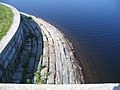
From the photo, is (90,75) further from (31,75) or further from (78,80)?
(31,75)

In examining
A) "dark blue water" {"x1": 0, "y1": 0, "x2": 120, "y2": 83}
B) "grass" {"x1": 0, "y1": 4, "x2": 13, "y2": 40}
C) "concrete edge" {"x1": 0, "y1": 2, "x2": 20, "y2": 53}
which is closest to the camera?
"concrete edge" {"x1": 0, "y1": 2, "x2": 20, "y2": 53}

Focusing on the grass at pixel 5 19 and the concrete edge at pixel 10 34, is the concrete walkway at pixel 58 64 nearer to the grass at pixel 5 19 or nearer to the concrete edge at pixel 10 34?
the concrete edge at pixel 10 34

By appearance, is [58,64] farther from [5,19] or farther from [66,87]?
[66,87]

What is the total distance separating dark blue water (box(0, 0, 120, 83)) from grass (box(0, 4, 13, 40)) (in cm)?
432

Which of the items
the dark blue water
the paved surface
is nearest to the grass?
the paved surface

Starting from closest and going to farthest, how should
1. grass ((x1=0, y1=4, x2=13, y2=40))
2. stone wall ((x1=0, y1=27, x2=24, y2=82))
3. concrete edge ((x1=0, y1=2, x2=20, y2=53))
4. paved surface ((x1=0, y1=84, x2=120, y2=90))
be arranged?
paved surface ((x1=0, y1=84, x2=120, y2=90))
stone wall ((x1=0, y1=27, x2=24, y2=82))
concrete edge ((x1=0, y1=2, x2=20, y2=53))
grass ((x1=0, y1=4, x2=13, y2=40))

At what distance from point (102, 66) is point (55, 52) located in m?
2.76

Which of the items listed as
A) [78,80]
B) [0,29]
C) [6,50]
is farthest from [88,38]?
[6,50]

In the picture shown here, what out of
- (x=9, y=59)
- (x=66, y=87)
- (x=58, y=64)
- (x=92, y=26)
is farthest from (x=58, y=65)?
(x=92, y=26)

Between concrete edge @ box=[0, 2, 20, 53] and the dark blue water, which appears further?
the dark blue water

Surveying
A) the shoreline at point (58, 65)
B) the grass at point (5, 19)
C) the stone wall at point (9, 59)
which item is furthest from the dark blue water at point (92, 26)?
the grass at point (5, 19)

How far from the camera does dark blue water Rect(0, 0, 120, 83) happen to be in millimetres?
11518

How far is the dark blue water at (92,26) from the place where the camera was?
37.8 ft

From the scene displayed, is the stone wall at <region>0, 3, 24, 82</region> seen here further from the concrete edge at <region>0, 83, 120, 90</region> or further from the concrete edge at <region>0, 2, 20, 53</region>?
the concrete edge at <region>0, 83, 120, 90</region>
